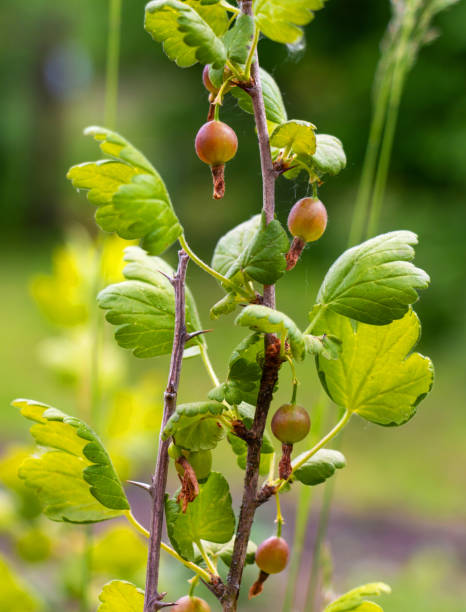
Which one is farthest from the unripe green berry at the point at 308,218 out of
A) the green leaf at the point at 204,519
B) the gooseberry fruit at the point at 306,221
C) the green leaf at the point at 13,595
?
the green leaf at the point at 13,595

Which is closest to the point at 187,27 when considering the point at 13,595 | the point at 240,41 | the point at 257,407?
the point at 240,41

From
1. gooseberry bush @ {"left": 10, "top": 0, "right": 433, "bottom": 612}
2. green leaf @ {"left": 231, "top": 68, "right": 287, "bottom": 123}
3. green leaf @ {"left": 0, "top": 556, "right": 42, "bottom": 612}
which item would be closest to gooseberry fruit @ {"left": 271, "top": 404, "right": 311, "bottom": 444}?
gooseberry bush @ {"left": 10, "top": 0, "right": 433, "bottom": 612}

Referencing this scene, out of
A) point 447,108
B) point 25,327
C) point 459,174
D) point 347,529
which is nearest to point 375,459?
point 347,529

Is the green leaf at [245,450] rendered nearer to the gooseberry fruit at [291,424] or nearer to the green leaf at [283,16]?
the gooseberry fruit at [291,424]

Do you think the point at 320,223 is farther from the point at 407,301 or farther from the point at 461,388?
the point at 461,388

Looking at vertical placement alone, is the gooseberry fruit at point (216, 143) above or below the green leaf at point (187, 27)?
below

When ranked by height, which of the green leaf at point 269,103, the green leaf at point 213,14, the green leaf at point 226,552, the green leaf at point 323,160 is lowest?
the green leaf at point 226,552
